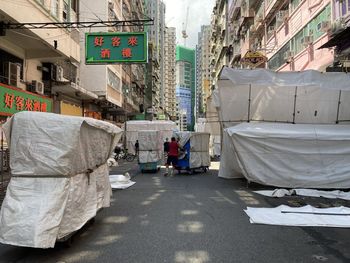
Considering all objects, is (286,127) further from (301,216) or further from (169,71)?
(169,71)

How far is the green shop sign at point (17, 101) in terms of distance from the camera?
16.7 metres

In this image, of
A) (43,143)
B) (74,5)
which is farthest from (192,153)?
(43,143)

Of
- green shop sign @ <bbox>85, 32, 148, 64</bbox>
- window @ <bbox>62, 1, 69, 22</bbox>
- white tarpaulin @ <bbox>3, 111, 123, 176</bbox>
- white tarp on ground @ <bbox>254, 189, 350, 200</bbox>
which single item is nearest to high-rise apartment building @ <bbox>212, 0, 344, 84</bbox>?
white tarp on ground @ <bbox>254, 189, 350, 200</bbox>

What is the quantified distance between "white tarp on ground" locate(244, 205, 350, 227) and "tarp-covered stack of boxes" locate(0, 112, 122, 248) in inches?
147

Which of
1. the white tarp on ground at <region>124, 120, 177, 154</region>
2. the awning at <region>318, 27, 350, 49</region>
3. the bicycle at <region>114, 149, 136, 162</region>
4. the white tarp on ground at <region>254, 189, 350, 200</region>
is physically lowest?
the bicycle at <region>114, 149, 136, 162</region>

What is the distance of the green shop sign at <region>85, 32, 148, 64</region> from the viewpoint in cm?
2005

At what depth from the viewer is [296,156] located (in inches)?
565

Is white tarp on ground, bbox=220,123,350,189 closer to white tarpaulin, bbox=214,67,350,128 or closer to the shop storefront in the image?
white tarpaulin, bbox=214,67,350,128

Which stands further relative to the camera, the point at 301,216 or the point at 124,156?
the point at 124,156

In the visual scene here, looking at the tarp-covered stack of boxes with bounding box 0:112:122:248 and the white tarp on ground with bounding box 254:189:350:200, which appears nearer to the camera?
the tarp-covered stack of boxes with bounding box 0:112:122:248

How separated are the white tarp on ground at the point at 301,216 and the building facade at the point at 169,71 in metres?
144

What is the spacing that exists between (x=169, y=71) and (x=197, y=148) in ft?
467

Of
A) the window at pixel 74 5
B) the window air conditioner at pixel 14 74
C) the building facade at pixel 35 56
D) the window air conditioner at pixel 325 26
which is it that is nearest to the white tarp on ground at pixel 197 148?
the building facade at pixel 35 56

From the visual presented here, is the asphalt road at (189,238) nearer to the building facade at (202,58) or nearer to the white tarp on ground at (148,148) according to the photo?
the white tarp on ground at (148,148)
